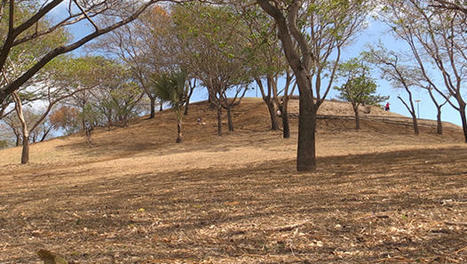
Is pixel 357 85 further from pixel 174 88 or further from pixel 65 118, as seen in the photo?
pixel 65 118

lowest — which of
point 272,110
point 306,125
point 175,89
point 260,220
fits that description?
point 260,220

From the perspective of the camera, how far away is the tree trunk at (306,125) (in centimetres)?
711

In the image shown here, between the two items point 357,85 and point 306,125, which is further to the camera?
point 357,85

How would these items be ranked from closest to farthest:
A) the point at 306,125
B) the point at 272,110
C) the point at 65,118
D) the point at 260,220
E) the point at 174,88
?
1. the point at 260,220
2. the point at 306,125
3. the point at 174,88
4. the point at 272,110
5. the point at 65,118

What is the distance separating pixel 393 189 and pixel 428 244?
2.19 metres

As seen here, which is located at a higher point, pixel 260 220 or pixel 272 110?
pixel 272 110

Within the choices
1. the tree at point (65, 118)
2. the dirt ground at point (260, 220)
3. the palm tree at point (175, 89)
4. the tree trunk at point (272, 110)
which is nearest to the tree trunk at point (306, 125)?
the dirt ground at point (260, 220)

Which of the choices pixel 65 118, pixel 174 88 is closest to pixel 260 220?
pixel 174 88

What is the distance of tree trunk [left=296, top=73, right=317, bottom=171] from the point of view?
7109 mm

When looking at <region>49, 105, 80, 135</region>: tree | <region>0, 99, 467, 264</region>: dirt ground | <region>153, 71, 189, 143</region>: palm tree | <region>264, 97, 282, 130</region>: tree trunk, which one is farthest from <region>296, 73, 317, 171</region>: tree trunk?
<region>49, 105, 80, 135</region>: tree

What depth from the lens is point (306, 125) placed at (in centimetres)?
711

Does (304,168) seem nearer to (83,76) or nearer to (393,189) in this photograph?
(393,189)

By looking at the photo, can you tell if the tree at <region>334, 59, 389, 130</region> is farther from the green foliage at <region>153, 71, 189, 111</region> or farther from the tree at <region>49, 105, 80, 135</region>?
the tree at <region>49, 105, 80, 135</region>

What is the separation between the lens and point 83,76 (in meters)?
18.4
